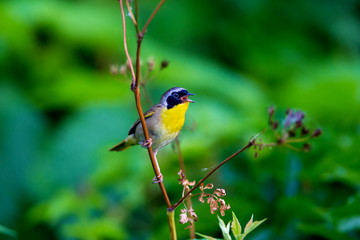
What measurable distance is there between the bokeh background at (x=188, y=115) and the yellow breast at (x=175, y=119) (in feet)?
0.15

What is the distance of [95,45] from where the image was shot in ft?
15.7

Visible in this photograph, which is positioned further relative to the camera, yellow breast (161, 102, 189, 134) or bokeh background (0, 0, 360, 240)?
bokeh background (0, 0, 360, 240)

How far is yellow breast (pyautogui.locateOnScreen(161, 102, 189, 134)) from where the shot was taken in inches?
60.6

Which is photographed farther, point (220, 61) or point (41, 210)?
point (220, 61)

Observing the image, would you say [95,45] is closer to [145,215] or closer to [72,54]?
[72,54]

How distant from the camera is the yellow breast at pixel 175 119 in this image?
154cm

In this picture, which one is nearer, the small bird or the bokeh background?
the small bird

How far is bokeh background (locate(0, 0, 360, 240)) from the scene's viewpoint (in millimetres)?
2262

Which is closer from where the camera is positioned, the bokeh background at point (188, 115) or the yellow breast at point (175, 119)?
the yellow breast at point (175, 119)

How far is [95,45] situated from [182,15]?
1.18 metres

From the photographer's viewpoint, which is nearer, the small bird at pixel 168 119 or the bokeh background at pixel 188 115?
the small bird at pixel 168 119

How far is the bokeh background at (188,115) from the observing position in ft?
7.42

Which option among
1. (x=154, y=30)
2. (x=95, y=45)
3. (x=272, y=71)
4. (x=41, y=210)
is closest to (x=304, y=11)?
(x=272, y=71)

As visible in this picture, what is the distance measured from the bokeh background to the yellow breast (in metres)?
0.05
